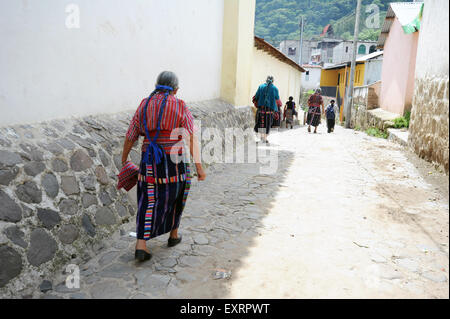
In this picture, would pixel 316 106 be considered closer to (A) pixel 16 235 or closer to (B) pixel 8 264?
(A) pixel 16 235

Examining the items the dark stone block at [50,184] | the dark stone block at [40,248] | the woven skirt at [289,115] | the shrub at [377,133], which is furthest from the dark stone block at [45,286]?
the woven skirt at [289,115]

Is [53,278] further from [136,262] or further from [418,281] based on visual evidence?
[418,281]

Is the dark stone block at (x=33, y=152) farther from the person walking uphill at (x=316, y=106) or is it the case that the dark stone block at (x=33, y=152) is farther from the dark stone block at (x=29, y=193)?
the person walking uphill at (x=316, y=106)

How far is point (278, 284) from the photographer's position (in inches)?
106

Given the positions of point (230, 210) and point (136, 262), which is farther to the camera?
Answer: point (230, 210)

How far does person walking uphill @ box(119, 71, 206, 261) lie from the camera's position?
2.91 meters

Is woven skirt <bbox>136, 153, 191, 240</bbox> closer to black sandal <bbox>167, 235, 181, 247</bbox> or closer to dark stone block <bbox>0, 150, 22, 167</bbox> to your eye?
black sandal <bbox>167, 235, 181, 247</bbox>

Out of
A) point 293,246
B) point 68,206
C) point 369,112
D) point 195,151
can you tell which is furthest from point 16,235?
point 369,112

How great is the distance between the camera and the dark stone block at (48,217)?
2.81 m

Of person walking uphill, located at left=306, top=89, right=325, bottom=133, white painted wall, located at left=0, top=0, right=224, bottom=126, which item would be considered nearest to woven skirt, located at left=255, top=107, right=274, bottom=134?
white painted wall, located at left=0, top=0, right=224, bottom=126

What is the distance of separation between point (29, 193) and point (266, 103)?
6.27 m

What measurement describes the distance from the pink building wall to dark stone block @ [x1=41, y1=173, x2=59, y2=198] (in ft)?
36.2
